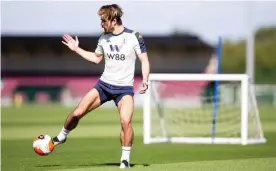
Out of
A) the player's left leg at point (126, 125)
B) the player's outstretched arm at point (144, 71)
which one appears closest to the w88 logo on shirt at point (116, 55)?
the player's outstretched arm at point (144, 71)

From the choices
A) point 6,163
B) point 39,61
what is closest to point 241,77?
point 6,163

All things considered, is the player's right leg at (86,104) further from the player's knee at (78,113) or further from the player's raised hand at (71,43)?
the player's raised hand at (71,43)

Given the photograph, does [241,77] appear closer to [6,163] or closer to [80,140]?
[80,140]

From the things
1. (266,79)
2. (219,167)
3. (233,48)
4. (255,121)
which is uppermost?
(233,48)

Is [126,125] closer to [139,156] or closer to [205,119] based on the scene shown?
[139,156]

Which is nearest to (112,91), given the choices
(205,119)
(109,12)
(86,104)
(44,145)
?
(86,104)

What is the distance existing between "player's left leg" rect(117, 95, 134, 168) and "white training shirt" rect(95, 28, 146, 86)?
0.25 metres

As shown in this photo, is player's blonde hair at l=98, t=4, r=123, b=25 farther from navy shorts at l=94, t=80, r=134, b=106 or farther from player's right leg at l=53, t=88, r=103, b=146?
player's right leg at l=53, t=88, r=103, b=146

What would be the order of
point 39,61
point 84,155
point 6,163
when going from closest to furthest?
point 6,163 → point 84,155 → point 39,61

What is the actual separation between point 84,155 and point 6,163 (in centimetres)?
210

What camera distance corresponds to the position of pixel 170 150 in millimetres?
15625

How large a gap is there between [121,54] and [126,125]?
928mm

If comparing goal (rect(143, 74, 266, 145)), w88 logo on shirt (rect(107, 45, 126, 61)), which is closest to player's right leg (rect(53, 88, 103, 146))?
w88 logo on shirt (rect(107, 45, 126, 61))

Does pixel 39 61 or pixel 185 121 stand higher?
pixel 39 61
